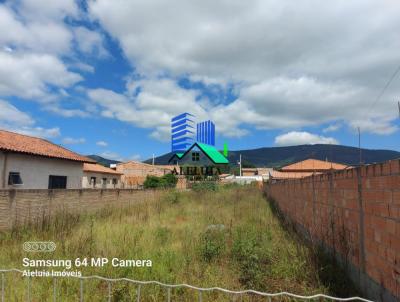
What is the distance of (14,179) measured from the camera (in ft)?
45.0

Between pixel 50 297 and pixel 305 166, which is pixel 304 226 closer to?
pixel 50 297

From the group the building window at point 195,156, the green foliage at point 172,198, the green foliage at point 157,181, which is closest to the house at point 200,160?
the building window at point 195,156

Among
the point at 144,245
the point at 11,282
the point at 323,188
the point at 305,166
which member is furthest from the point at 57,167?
the point at 305,166

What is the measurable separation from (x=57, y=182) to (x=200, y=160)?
12.3 meters

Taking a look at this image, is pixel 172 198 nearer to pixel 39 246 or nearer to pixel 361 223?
pixel 39 246

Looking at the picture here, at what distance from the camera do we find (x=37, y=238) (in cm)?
631

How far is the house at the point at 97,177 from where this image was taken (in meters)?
30.1

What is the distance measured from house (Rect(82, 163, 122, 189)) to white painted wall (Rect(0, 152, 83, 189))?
39.4 ft

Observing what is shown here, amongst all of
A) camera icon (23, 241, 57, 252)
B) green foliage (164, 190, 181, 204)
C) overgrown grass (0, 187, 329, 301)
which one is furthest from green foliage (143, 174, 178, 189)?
camera icon (23, 241, 57, 252)

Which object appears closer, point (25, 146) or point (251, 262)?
point (251, 262)

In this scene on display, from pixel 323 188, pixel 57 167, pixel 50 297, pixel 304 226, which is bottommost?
pixel 50 297

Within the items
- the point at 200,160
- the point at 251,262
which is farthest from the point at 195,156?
the point at 251,262

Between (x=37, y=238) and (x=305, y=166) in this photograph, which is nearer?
(x=37, y=238)

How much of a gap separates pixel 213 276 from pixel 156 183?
29.3 meters
